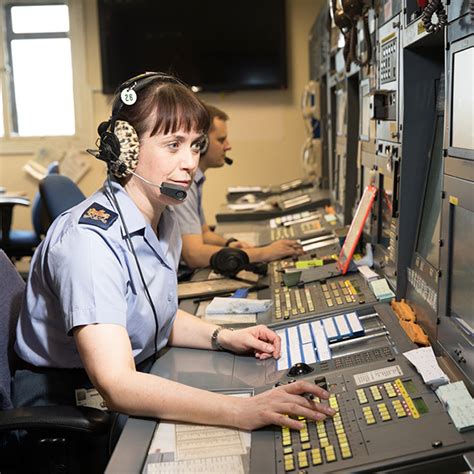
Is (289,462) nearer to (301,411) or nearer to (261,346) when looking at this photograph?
(301,411)

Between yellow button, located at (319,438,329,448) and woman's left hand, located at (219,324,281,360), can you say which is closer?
yellow button, located at (319,438,329,448)

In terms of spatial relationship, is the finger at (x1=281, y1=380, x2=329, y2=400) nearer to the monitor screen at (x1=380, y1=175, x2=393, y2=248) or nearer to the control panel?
the control panel

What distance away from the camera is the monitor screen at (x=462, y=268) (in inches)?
54.2

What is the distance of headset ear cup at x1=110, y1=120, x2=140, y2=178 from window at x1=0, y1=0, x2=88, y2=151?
15.5 ft

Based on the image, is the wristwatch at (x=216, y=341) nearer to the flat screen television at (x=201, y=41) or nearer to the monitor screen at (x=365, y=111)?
the monitor screen at (x=365, y=111)

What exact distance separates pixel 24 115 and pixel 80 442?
5294 millimetres

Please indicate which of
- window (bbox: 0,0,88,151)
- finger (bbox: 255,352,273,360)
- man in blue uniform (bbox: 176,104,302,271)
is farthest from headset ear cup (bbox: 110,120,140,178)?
window (bbox: 0,0,88,151)

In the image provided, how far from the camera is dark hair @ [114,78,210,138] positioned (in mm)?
1555

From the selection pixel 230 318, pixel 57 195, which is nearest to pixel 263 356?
pixel 230 318

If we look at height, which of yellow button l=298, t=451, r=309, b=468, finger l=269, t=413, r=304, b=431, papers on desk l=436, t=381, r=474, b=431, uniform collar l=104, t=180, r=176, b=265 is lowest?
yellow button l=298, t=451, r=309, b=468

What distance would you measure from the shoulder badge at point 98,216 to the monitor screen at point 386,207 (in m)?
0.87

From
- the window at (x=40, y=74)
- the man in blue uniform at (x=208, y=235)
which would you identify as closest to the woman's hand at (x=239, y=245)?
the man in blue uniform at (x=208, y=235)

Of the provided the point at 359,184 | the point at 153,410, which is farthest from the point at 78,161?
the point at 153,410

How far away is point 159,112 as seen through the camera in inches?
61.2
